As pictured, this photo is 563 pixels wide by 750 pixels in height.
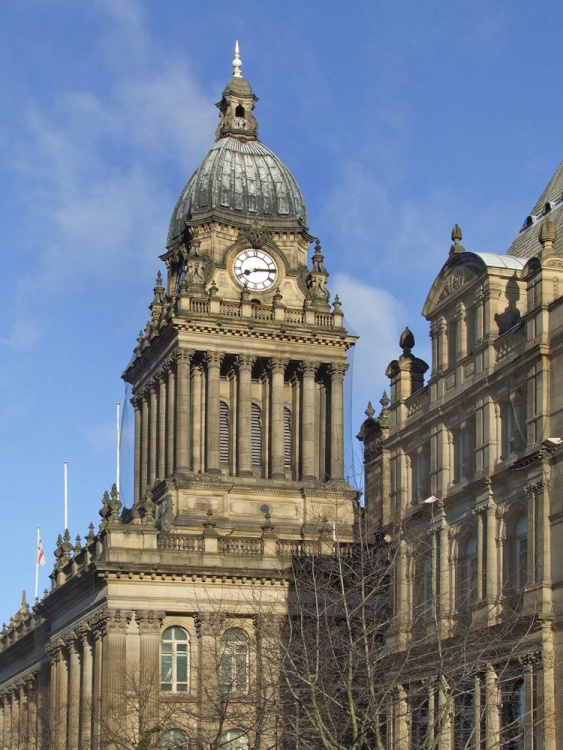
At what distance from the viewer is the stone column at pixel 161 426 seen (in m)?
89.7

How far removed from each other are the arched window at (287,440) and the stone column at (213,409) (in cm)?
432

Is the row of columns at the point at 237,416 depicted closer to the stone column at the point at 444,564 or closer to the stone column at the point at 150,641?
the stone column at the point at 150,641

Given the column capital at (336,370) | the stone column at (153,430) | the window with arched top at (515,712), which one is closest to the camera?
the window with arched top at (515,712)

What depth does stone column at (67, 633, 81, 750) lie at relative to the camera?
259ft

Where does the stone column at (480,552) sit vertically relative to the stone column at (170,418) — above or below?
below

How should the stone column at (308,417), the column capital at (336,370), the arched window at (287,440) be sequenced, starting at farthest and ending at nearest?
the column capital at (336,370) < the arched window at (287,440) < the stone column at (308,417)

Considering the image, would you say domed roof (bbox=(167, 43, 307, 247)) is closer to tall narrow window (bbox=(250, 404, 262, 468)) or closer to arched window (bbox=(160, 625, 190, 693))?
tall narrow window (bbox=(250, 404, 262, 468))

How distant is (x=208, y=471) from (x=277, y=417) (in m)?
5.19

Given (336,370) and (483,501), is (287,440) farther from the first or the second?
(483,501)

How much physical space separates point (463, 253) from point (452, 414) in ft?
17.6

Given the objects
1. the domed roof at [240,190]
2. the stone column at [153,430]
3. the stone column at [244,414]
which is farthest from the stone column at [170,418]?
the domed roof at [240,190]

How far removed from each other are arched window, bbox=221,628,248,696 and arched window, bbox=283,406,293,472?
16842 millimetres

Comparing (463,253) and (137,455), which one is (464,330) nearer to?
(463,253)

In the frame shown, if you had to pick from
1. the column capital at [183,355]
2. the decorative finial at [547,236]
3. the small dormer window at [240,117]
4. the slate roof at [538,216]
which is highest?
the small dormer window at [240,117]
